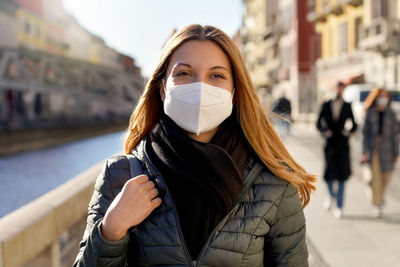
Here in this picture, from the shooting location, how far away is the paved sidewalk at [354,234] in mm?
4434

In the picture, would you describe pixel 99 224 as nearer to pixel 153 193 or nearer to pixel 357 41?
pixel 153 193

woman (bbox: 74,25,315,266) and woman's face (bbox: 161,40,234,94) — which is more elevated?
woman's face (bbox: 161,40,234,94)

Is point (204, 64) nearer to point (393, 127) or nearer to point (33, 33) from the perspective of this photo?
point (393, 127)

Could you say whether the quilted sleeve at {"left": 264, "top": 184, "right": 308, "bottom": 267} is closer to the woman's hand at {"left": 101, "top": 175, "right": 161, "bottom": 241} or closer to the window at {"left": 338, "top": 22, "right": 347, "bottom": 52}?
the woman's hand at {"left": 101, "top": 175, "right": 161, "bottom": 241}

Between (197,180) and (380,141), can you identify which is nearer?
(197,180)

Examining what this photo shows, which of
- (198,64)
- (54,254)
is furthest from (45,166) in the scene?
(198,64)

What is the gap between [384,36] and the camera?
2395 cm

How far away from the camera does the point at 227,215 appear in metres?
1.61

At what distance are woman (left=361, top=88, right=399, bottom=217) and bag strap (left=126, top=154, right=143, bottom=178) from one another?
512cm

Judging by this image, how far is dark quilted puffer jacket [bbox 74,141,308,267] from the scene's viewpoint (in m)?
1.57

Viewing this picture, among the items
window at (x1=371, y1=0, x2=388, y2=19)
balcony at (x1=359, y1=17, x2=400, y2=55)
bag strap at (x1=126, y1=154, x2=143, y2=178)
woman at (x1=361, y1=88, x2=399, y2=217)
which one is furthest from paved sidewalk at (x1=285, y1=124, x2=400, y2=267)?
window at (x1=371, y1=0, x2=388, y2=19)

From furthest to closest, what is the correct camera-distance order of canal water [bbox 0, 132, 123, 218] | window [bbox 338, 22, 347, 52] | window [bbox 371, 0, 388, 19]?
window [bbox 338, 22, 347, 52], window [bbox 371, 0, 388, 19], canal water [bbox 0, 132, 123, 218]

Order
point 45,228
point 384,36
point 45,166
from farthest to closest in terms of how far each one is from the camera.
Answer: point 45,166, point 384,36, point 45,228

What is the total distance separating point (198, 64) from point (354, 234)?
4.17 m
